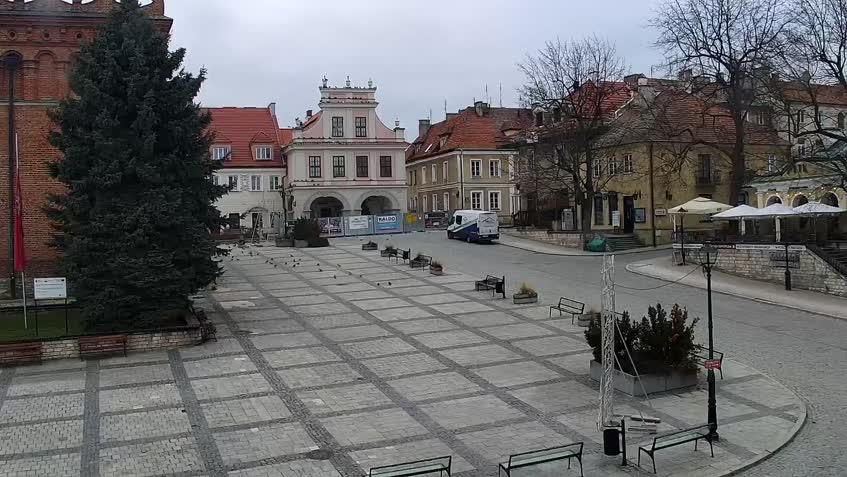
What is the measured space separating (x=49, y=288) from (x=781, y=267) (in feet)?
81.3

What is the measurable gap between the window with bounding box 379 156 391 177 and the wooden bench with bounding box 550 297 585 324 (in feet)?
122

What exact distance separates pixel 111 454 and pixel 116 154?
1027 cm

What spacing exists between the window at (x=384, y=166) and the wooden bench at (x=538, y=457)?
48979 mm

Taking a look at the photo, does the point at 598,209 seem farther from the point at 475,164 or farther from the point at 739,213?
the point at 739,213

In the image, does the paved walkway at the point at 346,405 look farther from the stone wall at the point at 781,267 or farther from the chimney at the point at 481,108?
the chimney at the point at 481,108

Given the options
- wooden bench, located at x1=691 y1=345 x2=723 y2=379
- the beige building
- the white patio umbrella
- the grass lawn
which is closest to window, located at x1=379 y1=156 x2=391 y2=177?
the beige building

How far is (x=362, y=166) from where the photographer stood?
57.7 m

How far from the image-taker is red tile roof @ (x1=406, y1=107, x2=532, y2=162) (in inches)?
2384

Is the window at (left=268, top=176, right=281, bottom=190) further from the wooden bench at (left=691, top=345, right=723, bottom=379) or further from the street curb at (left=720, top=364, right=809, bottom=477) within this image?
the street curb at (left=720, top=364, right=809, bottom=477)

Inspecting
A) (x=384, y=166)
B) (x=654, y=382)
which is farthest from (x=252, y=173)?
(x=654, y=382)

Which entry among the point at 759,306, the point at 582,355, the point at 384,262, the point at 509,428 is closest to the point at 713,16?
the point at 759,306

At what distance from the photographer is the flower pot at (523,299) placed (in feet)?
74.2

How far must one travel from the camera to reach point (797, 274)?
85.2 feet

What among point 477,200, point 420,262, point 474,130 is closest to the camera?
point 420,262
